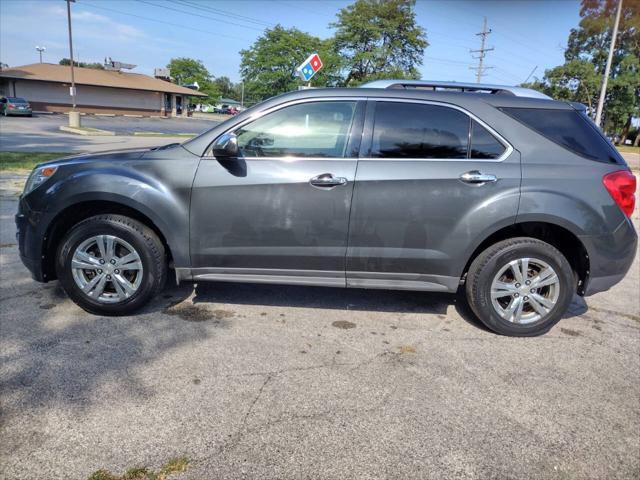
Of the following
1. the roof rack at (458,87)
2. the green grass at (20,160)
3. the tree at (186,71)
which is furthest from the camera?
the tree at (186,71)

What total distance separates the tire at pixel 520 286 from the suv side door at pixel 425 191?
19 cm

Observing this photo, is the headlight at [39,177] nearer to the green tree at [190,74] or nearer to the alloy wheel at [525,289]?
the alloy wheel at [525,289]

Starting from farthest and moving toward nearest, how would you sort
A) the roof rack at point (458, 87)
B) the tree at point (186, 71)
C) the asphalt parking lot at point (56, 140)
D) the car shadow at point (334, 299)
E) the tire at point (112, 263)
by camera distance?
the tree at point (186, 71)
the asphalt parking lot at point (56, 140)
the car shadow at point (334, 299)
the roof rack at point (458, 87)
the tire at point (112, 263)

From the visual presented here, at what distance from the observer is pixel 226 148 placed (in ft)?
11.4

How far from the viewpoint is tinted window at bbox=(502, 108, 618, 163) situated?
365 centimetres

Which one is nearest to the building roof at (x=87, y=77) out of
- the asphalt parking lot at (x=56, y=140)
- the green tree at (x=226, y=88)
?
the asphalt parking lot at (x=56, y=140)

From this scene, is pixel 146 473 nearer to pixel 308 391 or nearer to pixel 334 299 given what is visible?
pixel 308 391

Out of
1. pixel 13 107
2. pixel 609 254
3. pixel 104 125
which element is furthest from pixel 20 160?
pixel 13 107

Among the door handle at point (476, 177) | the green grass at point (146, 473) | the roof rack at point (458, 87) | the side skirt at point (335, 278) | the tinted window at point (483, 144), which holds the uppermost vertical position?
the roof rack at point (458, 87)

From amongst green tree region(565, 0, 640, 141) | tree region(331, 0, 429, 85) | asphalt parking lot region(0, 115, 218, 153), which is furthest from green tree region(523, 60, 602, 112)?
asphalt parking lot region(0, 115, 218, 153)

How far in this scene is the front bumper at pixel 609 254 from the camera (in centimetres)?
362

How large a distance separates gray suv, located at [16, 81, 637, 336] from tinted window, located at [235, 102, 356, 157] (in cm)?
1

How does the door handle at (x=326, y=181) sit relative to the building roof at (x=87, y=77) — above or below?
below

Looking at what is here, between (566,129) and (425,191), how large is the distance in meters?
1.22
